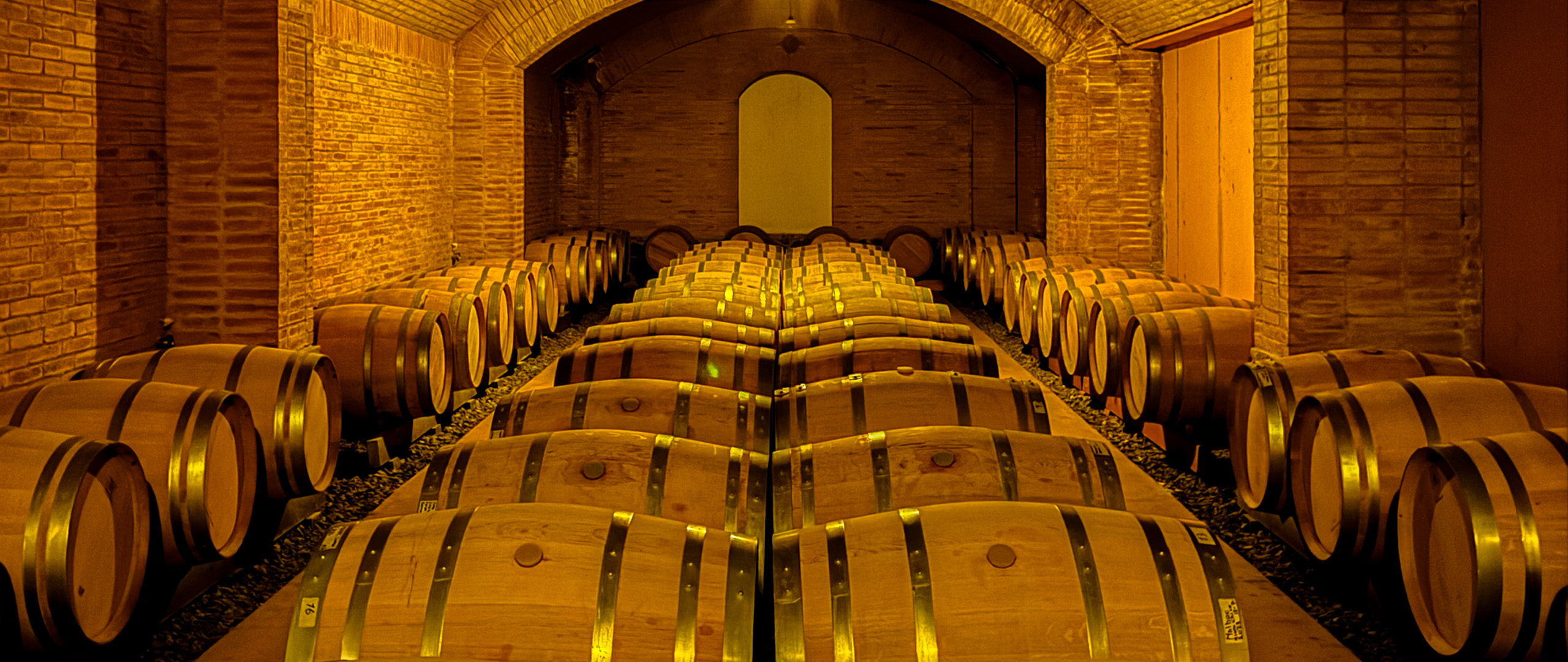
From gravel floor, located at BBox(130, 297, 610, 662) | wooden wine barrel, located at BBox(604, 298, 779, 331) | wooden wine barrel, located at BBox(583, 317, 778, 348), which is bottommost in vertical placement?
gravel floor, located at BBox(130, 297, 610, 662)

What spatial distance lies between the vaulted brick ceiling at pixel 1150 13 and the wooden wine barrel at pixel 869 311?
146 inches

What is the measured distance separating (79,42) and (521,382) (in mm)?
4015

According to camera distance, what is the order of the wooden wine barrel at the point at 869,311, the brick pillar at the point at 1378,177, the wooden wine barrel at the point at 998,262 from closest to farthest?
the brick pillar at the point at 1378,177
the wooden wine barrel at the point at 869,311
the wooden wine barrel at the point at 998,262

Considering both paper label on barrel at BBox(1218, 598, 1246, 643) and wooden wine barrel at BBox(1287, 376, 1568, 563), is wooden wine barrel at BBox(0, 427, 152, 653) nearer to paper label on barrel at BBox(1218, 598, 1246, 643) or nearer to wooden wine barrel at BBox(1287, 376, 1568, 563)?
paper label on barrel at BBox(1218, 598, 1246, 643)

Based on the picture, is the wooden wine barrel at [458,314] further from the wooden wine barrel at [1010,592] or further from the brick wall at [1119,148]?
the brick wall at [1119,148]

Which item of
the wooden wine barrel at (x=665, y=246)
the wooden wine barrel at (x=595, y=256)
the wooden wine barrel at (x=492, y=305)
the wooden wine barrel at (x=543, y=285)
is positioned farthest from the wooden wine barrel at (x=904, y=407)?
the wooden wine barrel at (x=665, y=246)

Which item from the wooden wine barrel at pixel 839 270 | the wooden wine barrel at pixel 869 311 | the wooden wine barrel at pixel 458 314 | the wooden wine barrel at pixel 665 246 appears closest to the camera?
the wooden wine barrel at pixel 869 311

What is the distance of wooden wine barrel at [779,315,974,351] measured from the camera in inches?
219

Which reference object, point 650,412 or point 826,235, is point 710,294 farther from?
point 826,235

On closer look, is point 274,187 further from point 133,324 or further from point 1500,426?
point 1500,426

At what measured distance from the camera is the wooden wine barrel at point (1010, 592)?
232cm

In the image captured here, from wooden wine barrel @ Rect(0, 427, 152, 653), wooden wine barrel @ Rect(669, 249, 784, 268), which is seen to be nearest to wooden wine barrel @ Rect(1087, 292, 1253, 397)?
wooden wine barrel @ Rect(669, 249, 784, 268)

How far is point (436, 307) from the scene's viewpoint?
7.55 metres

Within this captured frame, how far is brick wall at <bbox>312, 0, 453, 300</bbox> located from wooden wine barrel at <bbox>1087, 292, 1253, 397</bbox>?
530 cm
